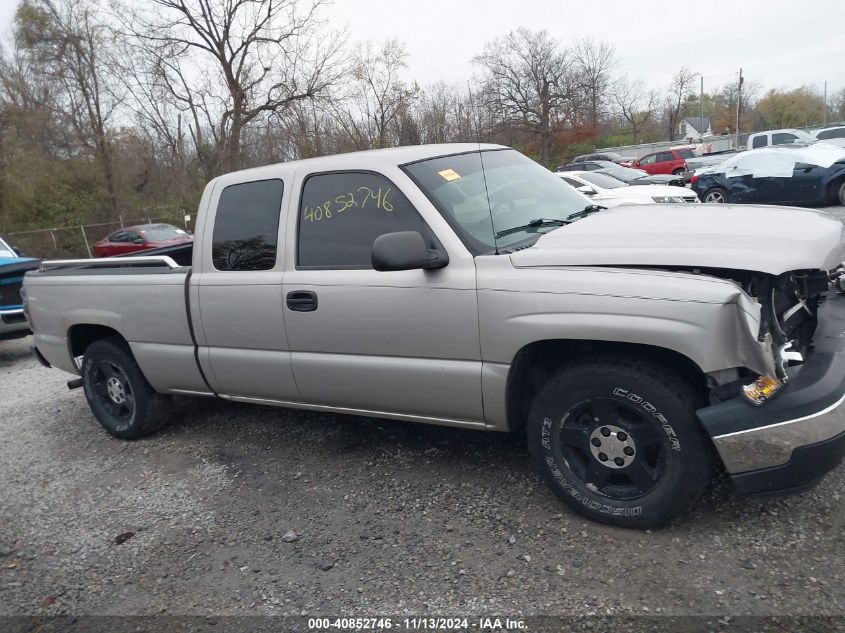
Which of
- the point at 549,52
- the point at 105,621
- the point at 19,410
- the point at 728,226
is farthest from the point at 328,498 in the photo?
the point at 549,52

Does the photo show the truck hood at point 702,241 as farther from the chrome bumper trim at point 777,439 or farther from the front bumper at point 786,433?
the chrome bumper trim at point 777,439

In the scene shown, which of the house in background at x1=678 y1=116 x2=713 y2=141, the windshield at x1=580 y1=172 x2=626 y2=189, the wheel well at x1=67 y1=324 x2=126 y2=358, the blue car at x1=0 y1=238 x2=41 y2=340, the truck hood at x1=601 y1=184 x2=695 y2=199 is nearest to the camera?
the wheel well at x1=67 y1=324 x2=126 y2=358

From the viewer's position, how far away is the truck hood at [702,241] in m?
2.78

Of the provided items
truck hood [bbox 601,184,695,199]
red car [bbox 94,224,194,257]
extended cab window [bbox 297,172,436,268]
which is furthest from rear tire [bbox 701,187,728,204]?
red car [bbox 94,224,194,257]

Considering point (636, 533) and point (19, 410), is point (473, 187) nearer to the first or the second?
point (636, 533)

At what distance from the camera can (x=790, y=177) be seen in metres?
13.4

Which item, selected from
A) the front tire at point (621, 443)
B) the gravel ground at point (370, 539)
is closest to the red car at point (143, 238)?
the gravel ground at point (370, 539)

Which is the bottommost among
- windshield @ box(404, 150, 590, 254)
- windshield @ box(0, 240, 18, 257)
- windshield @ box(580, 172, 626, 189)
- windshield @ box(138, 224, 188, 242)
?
windshield @ box(138, 224, 188, 242)

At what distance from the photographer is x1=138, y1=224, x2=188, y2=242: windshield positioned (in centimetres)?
2025

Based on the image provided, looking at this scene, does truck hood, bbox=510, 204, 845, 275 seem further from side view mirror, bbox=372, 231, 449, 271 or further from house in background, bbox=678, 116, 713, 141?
house in background, bbox=678, 116, 713, 141

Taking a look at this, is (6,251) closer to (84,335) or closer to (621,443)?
(84,335)

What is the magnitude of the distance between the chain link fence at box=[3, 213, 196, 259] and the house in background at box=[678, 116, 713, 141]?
57.9 meters

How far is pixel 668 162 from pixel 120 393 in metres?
27.4

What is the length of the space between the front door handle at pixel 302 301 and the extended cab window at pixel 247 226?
0.29 meters
